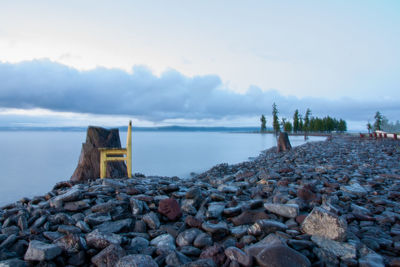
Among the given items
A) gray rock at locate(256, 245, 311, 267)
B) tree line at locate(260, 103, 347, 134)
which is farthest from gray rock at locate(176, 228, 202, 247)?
tree line at locate(260, 103, 347, 134)

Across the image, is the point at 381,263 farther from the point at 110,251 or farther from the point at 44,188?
the point at 44,188

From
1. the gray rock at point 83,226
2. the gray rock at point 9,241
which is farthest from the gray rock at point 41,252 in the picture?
the gray rock at point 83,226

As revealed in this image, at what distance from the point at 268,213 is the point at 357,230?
1161 mm

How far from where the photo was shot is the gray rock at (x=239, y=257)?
2588mm

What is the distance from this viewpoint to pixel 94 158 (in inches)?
302

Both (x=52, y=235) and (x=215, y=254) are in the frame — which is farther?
(x=52, y=235)

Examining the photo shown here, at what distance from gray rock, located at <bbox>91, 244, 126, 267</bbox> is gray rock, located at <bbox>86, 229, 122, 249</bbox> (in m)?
0.19

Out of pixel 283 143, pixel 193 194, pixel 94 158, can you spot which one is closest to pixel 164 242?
pixel 193 194

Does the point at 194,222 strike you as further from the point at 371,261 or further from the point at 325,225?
the point at 371,261

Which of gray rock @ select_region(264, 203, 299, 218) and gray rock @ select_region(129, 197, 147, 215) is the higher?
gray rock @ select_region(264, 203, 299, 218)

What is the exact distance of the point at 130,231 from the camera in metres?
3.65

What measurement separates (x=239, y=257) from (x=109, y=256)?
1390mm

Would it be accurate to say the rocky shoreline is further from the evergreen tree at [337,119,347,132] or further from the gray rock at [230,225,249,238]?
the evergreen tree at [337,119,347,132]

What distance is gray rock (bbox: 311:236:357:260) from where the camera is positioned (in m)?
2.79
